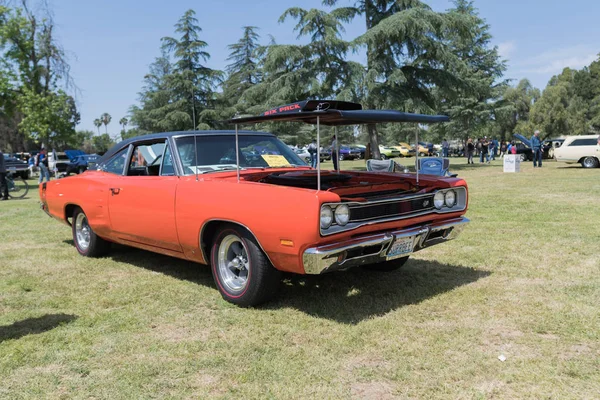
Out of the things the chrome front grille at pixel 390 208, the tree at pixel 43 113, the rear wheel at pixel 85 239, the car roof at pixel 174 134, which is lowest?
the rear wheel at pixel 85 239

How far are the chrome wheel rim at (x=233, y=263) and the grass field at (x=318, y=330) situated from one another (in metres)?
0.24

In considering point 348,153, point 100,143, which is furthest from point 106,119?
point 348,153

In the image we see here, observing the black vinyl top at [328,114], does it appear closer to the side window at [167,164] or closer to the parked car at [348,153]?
the side window at [167,164]

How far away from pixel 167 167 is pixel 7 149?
75591 mm

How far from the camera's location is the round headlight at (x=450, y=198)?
480 cm

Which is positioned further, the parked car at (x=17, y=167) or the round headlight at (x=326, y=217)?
the parked car at (x=17, y=167)

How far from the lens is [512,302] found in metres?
4.30

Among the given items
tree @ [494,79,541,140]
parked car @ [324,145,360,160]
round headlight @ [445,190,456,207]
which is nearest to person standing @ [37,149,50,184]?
round headlight @ [445,190,456,207]

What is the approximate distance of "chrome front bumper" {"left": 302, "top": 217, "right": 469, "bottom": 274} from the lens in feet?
12.1

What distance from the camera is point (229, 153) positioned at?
5391 millimetres

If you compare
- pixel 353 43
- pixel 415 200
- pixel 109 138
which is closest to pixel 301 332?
→ pixel 415 200

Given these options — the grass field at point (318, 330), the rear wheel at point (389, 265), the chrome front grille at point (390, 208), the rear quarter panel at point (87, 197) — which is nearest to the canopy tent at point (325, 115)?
the chrome front grille at point (390, 208)

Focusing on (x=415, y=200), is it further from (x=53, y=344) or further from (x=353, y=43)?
(x=353, y=43)

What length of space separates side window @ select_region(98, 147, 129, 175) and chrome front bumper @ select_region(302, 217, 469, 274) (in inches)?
125
